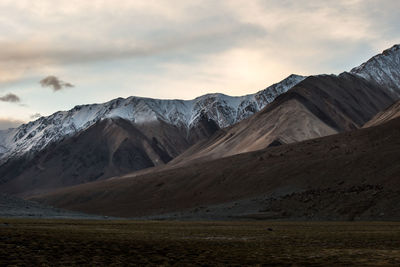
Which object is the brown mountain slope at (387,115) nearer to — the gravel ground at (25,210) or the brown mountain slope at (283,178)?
the brown mountain slope at (283,178)

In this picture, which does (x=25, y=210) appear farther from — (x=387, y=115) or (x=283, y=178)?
(x=387, y=115)

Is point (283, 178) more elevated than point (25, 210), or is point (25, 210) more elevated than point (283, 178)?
point (25, 210)

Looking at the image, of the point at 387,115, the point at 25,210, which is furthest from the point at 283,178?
the point at 387,115

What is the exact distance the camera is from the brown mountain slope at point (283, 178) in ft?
298

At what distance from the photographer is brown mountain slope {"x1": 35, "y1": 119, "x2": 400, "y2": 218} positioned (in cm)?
9075

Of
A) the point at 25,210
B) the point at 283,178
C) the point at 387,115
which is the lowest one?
the point at 283,178

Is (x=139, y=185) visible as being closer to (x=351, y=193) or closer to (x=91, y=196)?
(x=91, y=196)

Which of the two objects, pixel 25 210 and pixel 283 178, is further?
pixel 283 178

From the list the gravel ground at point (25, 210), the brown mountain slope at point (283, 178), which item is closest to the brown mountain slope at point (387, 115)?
the brown mountain slope at point (283, 178)

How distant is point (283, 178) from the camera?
360 feet

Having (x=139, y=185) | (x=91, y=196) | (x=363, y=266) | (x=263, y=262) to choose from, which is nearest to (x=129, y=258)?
(x=263, y=262)

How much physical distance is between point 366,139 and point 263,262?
349 feet

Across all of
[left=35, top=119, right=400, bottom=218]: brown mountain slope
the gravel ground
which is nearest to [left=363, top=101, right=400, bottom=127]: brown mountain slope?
[left=35, top=119, right=400, bottom=218]: brown mountain slope

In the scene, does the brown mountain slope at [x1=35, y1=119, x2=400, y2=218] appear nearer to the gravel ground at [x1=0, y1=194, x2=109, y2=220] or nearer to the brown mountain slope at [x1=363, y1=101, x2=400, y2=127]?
the brown mountain slope at [x1=363, y1=101, x2=400, y2=127]
